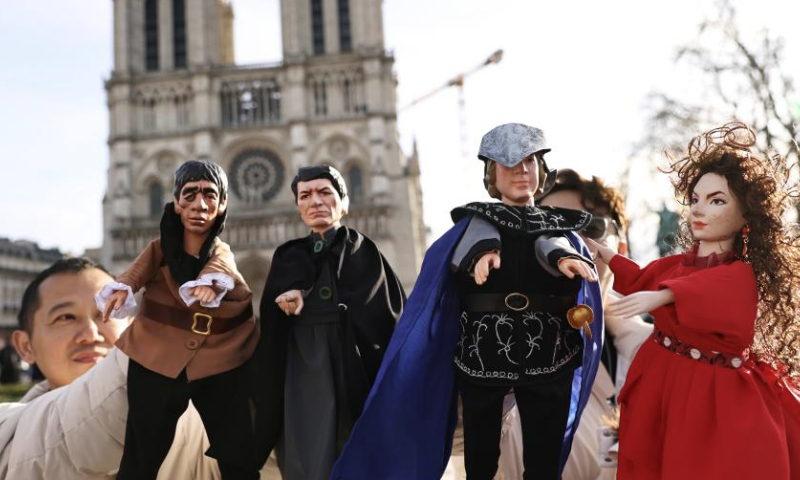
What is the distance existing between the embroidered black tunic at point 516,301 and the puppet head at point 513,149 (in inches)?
7.6

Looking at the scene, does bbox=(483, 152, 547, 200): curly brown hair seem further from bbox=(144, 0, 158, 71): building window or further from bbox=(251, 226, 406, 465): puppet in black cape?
bbox=(144, 0, 158, 71): building window

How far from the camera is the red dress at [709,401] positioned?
2.84 metres

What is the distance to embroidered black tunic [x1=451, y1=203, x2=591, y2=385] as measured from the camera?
3.26 meters

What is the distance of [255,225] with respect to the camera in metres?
36.2

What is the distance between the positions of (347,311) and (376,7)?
36.2 metres

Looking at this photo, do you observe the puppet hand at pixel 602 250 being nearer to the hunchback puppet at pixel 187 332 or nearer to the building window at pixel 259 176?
the hunchback puppet at pixel 187 332

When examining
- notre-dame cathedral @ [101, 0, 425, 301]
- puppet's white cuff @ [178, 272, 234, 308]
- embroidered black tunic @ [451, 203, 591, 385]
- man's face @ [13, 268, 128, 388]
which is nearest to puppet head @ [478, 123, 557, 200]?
embroidered black tunic @ [451, 203, 591, 385]

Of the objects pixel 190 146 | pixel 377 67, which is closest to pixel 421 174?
pixel 377 67

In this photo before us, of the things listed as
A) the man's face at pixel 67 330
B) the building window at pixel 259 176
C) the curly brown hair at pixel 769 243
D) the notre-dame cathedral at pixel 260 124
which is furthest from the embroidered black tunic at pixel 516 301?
the building window at pixel 259 176

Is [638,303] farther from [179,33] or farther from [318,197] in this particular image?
[179,33]

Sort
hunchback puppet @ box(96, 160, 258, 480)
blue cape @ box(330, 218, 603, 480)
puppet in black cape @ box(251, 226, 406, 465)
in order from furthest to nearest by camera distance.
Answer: puppet in black cape @ box(251, 226, 406, 465) → hunchback puppet @ box(96, 160, 258, 480) → blue cape @ box(330, 218, 603, 480)

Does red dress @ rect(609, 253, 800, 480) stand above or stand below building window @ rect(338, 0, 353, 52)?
below

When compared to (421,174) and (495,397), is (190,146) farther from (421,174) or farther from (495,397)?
(495,397)

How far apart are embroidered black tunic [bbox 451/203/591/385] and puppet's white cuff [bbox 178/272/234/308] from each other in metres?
1.09
